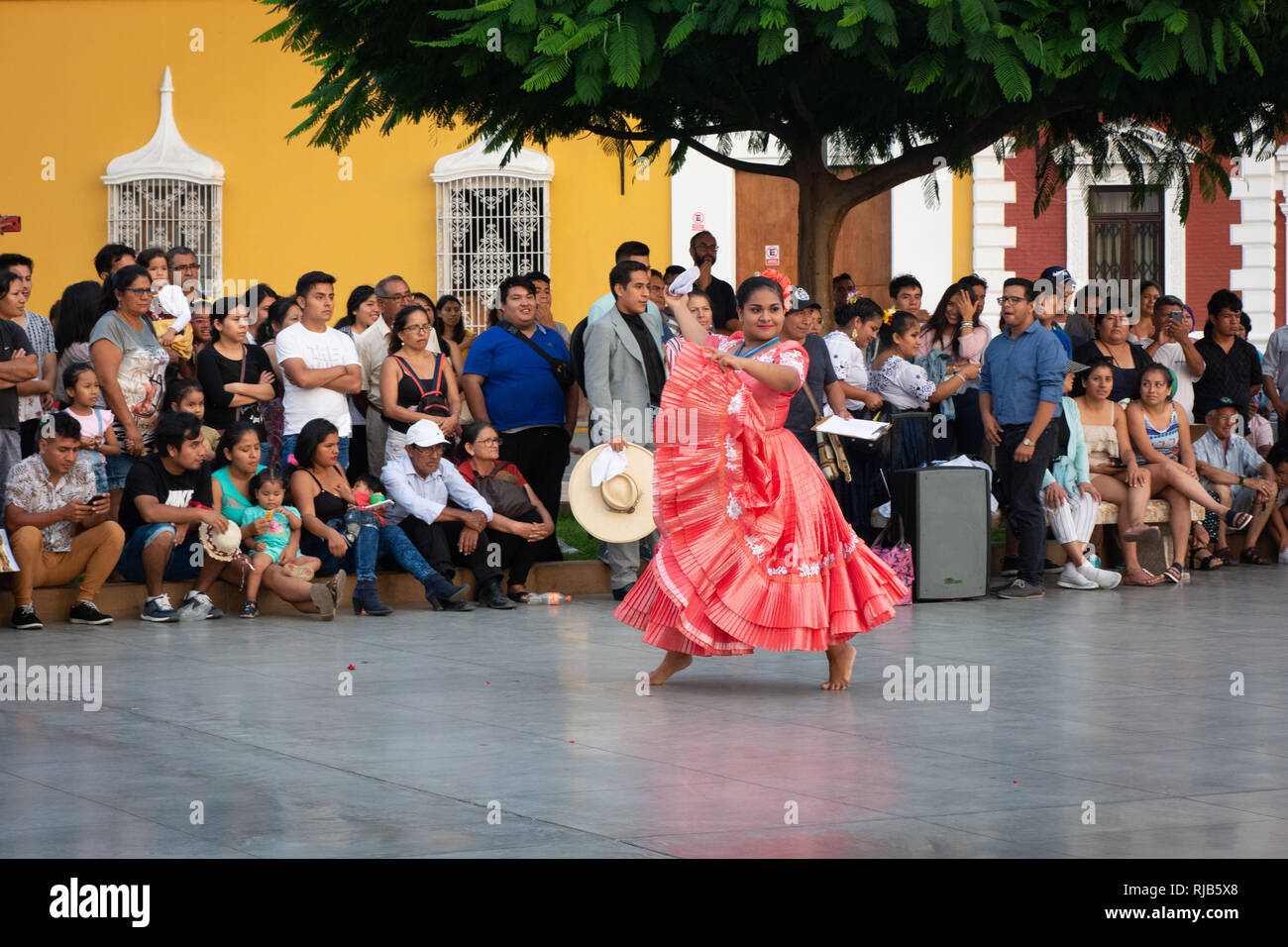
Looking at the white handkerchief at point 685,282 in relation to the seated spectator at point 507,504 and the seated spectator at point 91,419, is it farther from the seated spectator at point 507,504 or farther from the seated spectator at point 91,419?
the seated spectator at point 91,419

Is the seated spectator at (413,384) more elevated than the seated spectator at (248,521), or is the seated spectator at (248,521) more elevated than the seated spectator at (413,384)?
the seated spectator at (413,384)

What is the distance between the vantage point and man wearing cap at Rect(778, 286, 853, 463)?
1209 centimetres

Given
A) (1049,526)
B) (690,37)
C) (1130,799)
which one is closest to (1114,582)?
(1049,526)

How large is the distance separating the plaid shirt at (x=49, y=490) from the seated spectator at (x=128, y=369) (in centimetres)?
50

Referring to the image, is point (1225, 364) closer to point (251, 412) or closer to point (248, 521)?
point (251, 412)

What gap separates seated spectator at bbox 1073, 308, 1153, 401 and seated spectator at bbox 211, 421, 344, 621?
5.86 metres

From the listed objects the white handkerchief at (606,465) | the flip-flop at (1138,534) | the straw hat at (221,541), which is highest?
the white handkerchief at (606,465)

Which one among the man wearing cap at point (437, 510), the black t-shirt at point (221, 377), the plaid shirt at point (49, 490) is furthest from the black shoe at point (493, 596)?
the plaid shirt at point (49, 490)

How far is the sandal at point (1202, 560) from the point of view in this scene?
1398cm

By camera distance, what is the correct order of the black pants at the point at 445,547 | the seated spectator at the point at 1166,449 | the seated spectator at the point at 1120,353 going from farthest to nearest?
the seated spectator at the point at 1120,353
the seated spectator at the point at 1166,449
the black pants at the point at 445,547

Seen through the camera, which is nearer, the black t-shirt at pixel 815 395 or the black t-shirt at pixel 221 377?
the black t-shirt at pixel 221 377

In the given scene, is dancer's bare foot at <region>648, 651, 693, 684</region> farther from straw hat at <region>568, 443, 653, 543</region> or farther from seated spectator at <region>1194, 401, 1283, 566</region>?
seated spectator at <region>1194, 401, 1283, 566</region>

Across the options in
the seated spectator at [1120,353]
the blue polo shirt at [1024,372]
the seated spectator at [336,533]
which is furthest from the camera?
the seated spectator at [1120,353]
